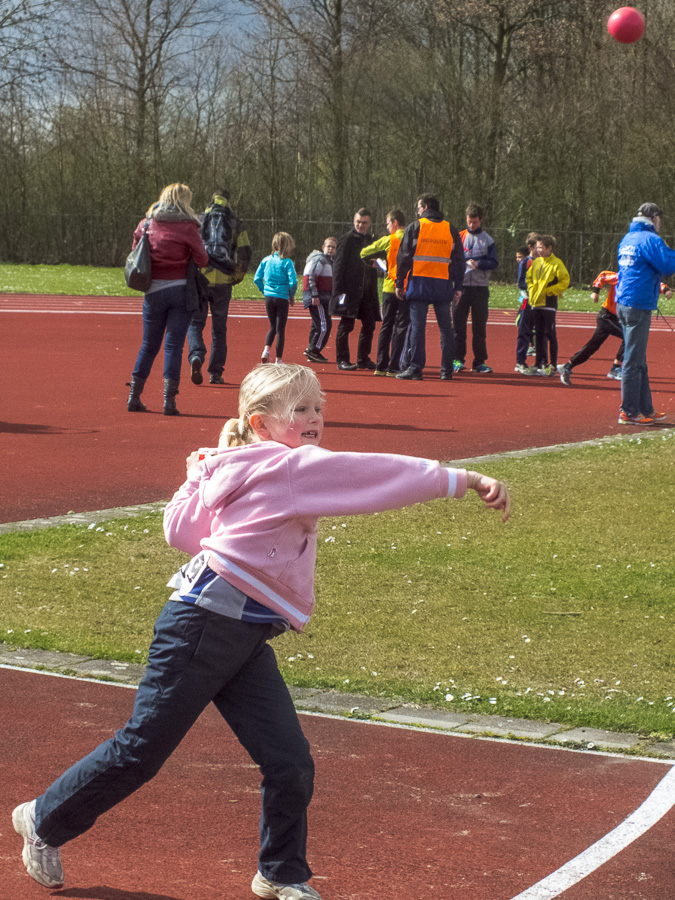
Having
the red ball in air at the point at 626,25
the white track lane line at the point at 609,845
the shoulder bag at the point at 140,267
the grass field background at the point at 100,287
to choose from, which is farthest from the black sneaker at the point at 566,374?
the grass field background at the point at 100,287

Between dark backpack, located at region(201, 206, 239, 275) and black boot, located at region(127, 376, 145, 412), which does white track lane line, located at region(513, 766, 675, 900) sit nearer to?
black boot, located at region(127, 376, 145, 412)

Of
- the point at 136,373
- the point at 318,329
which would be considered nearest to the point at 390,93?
the point at 318,329

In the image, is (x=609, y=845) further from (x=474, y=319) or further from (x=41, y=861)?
(x=474, y=319)

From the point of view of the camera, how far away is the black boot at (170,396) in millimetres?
12734

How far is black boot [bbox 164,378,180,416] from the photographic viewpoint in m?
12.7

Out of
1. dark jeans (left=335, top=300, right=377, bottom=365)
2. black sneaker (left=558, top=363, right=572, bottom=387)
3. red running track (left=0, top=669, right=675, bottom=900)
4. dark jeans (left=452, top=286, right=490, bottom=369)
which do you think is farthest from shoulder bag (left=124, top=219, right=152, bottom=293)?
red running track (left=0, top=669, right=675, bottom=900)

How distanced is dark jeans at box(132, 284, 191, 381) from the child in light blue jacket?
13.1 feet

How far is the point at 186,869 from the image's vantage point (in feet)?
11.8

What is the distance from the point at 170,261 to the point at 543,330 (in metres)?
7.24

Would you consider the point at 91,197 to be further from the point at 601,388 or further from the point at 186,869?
the point at 186,869

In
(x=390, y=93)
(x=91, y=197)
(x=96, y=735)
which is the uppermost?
(x=390, y=93)

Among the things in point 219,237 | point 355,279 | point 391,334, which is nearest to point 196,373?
point 219,237

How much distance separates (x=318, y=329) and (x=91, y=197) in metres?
37.3

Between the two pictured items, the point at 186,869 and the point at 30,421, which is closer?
the point at 186,869
